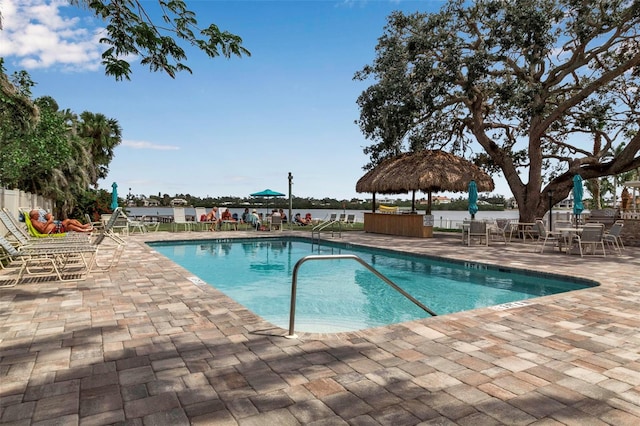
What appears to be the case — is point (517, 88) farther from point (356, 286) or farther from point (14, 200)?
point (14, 200)

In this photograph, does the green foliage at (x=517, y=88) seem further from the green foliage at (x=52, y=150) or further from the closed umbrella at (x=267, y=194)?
the green foliage at (x=52, y=150)

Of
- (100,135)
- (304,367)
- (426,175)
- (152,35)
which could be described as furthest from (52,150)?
(304,367)

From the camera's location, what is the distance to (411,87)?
1531 cm

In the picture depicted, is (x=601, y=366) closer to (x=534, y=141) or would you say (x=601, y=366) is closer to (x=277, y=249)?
(x=277, y=249)

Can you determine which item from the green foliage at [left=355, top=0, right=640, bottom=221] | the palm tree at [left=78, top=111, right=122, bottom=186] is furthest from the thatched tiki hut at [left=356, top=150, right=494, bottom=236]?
the palm tree at [left=78, top=111, right=122, bottom=186]

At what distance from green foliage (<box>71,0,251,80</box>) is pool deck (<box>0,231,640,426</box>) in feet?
8.99

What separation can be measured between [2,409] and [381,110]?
14917 mm

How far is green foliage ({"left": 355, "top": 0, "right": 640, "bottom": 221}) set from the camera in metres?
13.5

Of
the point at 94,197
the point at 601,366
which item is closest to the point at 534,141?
the point at 601,366

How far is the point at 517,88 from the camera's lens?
13.8 meters

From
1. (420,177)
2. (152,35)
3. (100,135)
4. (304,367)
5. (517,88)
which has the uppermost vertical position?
(100,135)

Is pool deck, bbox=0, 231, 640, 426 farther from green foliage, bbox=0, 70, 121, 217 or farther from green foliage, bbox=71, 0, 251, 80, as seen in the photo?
green foliage, bbox=0, 70, 121, 217

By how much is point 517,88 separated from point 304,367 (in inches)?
542

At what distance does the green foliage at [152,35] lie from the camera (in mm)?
4305
